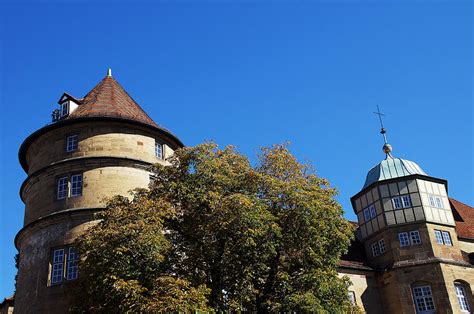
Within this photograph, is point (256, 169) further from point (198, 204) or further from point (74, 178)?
point (74, 178)

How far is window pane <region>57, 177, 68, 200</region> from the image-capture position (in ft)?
78.9

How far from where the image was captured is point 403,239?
31172 mm

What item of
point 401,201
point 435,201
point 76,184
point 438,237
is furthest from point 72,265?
point 435,201

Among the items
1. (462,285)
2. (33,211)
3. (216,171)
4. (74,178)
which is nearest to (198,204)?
(216,171)

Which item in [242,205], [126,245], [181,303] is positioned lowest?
[181,303]

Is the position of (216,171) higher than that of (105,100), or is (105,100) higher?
(105,100)

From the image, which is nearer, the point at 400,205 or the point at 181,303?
the point at 181,303

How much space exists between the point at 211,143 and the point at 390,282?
15.2 m

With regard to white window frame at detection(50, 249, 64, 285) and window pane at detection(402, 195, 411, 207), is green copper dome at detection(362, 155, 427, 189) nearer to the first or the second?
window pane at detection(402, 195, 411, 207)

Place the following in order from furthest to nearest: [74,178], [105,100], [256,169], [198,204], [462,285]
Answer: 1. [462,285]
2. [105,100]
3. [74,178]
4. [256,169]
5. [198,204]

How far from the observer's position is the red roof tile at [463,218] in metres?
33.7

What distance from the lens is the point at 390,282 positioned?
101ft

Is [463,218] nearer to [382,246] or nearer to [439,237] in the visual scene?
[439,237]

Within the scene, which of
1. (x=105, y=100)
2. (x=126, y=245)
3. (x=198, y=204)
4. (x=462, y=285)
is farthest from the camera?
(x=462, y=285)
